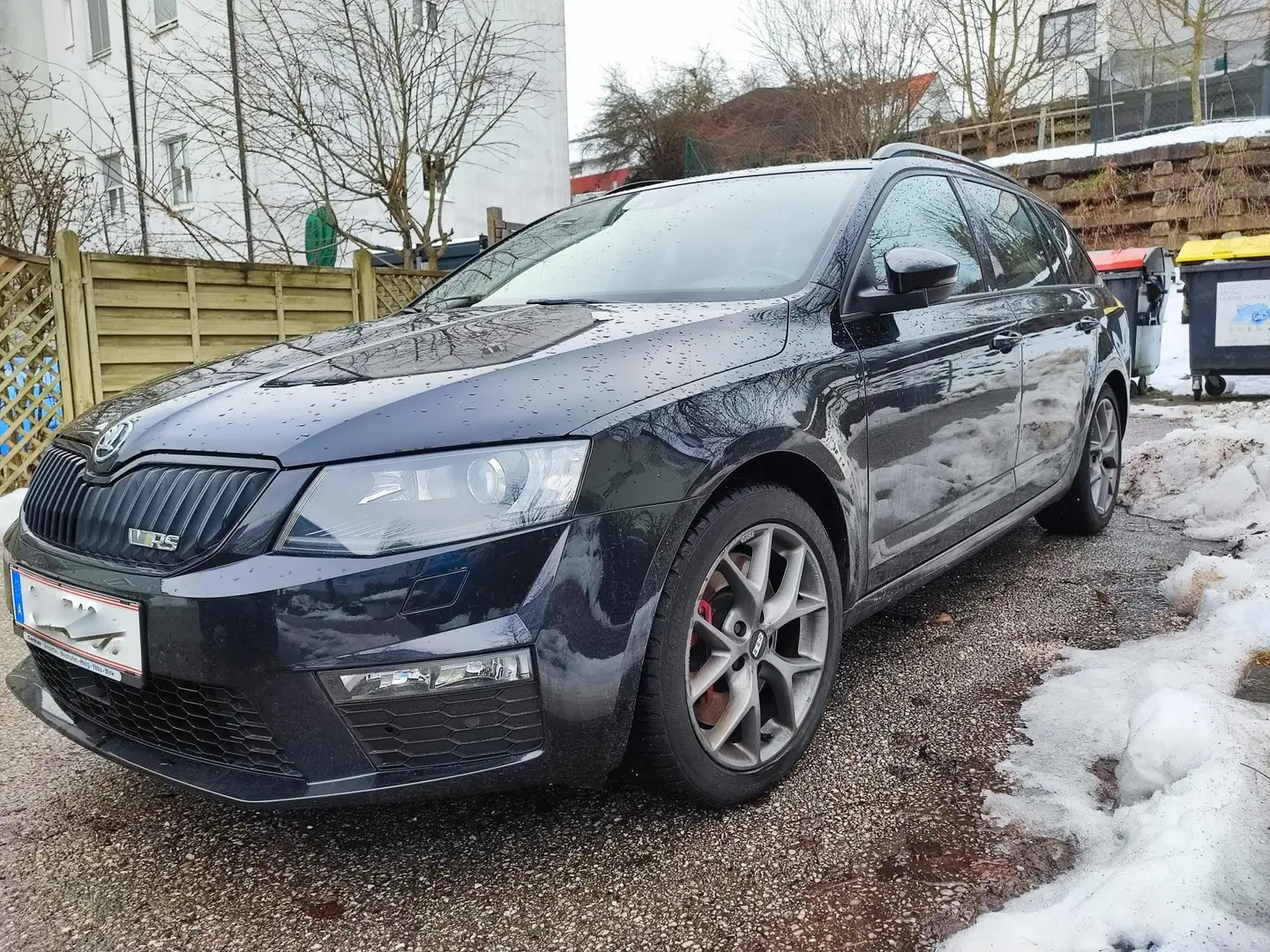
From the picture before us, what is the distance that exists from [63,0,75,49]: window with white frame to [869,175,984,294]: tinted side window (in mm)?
21067

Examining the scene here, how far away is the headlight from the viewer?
165 centimetres

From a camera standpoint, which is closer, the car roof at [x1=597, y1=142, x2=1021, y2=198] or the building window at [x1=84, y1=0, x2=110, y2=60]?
the car roof at [x1=597, y1=142, x2=1021, y2=198]

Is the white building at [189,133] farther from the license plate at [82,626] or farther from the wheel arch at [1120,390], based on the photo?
the license plate at [82,626]

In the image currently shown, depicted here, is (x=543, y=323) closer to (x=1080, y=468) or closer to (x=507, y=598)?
(x=507, y=598)

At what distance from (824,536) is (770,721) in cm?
47

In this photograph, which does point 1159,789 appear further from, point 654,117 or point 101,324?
point 654,117

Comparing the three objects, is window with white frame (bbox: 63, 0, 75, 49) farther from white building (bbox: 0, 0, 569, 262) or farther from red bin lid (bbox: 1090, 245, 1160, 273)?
red bin lid (bbox: 1090, 245, 1160, 273)

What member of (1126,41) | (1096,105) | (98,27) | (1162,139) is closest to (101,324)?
(98,27)

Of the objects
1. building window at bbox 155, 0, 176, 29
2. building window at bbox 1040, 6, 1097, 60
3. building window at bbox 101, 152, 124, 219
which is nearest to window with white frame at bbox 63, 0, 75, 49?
building window at bbox 101, 152, 124, 219

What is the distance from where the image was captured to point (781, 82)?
22.1 meters

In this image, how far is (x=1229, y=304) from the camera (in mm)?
8398

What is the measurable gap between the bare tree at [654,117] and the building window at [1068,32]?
565 inches

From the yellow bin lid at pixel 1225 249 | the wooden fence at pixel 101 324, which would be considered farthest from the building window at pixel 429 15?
the yellow bin lid at pixel 1225 249

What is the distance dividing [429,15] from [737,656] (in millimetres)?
11041
